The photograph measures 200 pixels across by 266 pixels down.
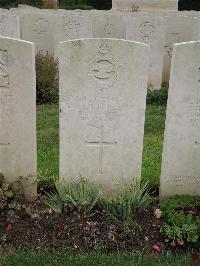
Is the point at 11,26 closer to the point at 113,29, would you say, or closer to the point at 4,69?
the point at 113,29

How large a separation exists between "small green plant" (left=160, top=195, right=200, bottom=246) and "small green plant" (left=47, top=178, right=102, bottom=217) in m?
0.76

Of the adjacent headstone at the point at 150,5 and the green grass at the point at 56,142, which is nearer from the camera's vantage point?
the green grass at the point at 56,142

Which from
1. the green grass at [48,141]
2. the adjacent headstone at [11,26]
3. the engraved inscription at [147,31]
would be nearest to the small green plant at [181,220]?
the green grass at [48,141]

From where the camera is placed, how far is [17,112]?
4535 mm

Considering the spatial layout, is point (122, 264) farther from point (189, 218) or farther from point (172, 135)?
point (172, 135)

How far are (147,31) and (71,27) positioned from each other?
171cm

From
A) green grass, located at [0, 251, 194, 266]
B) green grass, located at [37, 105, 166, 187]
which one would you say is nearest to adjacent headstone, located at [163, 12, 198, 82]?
green grass, located at [37, 105, 166, 187]

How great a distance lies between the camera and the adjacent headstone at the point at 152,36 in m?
9.59

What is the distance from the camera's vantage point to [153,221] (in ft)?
14.9

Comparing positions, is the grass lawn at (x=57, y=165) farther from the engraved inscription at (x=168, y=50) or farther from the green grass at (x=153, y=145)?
the engraved inscription at (x=168, y=50)

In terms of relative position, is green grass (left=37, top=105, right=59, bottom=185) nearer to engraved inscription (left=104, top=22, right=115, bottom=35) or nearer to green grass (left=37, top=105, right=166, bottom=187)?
green grass (left=37, top=105, right=166, bottom=187)

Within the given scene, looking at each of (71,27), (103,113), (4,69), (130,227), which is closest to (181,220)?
(130,227)

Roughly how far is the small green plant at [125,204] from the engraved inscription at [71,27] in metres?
5.70

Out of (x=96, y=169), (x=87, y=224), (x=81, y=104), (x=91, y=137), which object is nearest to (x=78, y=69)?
(x=81, y=104)
